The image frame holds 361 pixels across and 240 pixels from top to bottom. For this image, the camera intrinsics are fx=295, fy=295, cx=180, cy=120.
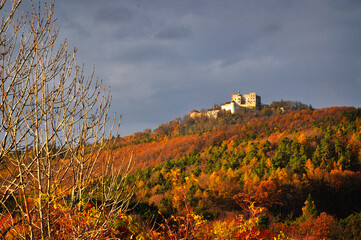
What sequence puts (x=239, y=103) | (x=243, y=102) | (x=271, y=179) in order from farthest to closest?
(x=243, y=102)
(x=239, y=103)
(x=271, y=179)

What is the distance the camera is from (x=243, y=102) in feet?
350

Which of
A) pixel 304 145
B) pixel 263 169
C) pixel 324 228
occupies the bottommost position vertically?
pixel 324 228

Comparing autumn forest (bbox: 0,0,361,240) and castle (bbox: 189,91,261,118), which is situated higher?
castle (bbox: 189,91,261,118)

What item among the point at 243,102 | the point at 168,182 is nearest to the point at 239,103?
the point at 243,102

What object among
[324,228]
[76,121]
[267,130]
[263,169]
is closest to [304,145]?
[263,169]

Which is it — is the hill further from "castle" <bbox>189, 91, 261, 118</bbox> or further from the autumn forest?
"castle" <bbox>189, 91, 261, 118</bbox>

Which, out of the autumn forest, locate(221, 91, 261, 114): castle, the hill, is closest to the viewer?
the autumn forest

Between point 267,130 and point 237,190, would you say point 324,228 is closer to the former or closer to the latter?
point 237,190

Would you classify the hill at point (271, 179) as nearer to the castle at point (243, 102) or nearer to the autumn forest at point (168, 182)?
the autumn forest at point (168, 182)

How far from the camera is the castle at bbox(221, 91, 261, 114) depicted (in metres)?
104

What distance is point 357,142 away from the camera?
47031 mm

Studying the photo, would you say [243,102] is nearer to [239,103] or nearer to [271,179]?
[239,103]

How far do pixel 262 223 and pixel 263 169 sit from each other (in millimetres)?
19778

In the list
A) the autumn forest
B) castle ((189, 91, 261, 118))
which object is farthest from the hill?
castle ((189, 91, 261, 118))
